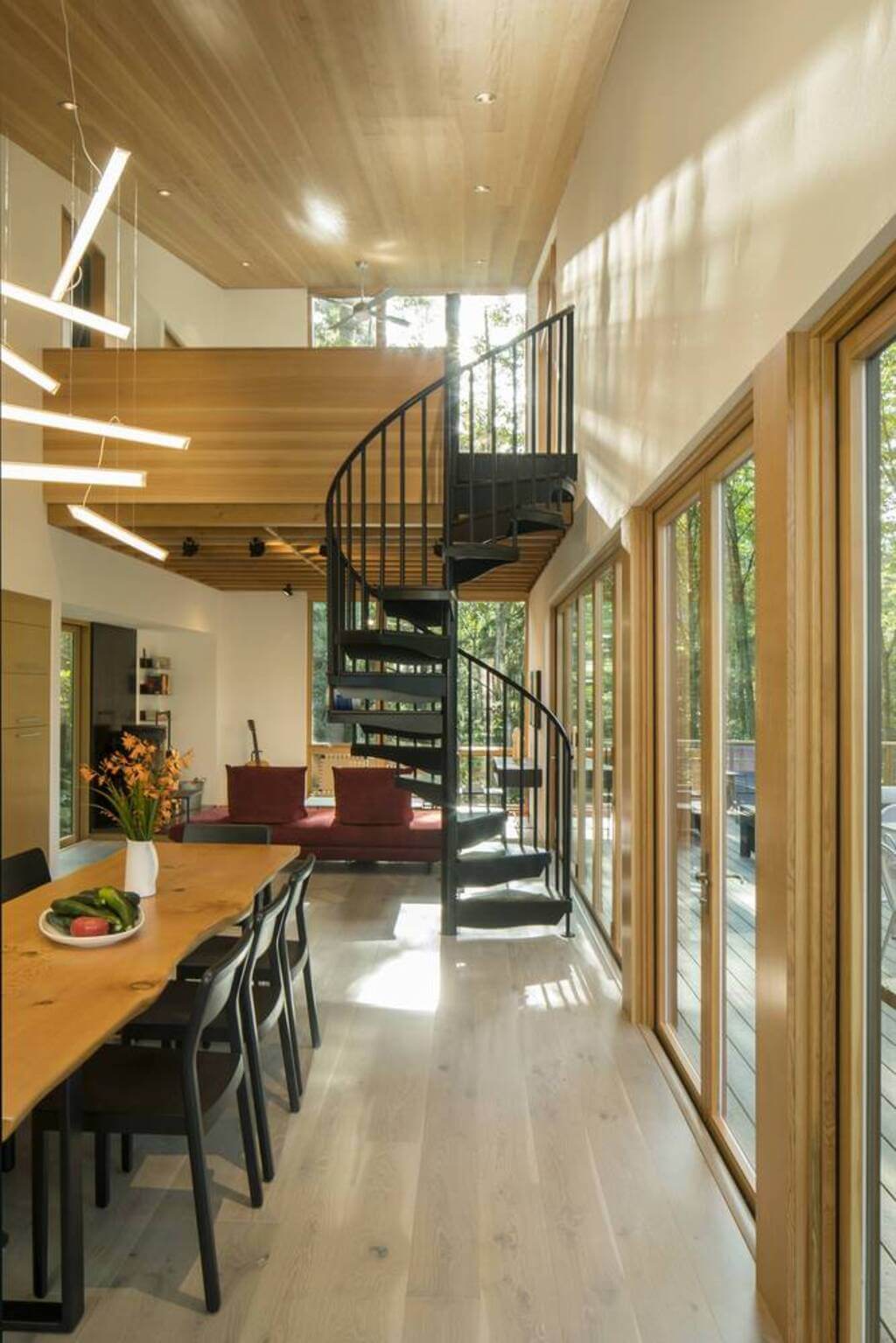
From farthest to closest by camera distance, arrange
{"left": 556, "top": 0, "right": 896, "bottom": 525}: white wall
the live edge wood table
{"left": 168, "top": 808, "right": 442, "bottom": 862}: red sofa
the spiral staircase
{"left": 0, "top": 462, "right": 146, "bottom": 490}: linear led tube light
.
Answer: {"left": 168, "top": 808, "right": 442, "bottom": 862}: red sofa → the spiral staircase → {"left": 0, "top": 462, "right": 146, "bottom": 490}: linear led tube light → the live edge wood table → {"left": 556, "top": 0, "right": 896, "bottom": 525}: white wall

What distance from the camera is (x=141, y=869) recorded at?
3.52 m

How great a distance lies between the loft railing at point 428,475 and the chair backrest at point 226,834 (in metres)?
1.04

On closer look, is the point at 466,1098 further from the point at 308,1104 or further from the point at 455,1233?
the point at 455,1233

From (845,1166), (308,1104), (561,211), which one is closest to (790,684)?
(845,1166)

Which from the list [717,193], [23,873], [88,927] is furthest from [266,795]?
[717,193]

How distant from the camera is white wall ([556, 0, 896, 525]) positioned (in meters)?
1.74

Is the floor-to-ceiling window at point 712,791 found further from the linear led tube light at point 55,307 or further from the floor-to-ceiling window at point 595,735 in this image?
the linear led tube light at point 55,307

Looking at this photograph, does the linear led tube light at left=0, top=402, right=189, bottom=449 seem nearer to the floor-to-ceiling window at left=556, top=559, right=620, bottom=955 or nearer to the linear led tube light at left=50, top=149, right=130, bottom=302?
Result: the linear led tube light at left=50, top=149, right=130, bottom=302

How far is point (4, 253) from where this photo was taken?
577 centimetres

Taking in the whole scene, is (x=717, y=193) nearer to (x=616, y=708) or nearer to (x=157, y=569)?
(x=616, y=708)

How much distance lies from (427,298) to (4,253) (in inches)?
179

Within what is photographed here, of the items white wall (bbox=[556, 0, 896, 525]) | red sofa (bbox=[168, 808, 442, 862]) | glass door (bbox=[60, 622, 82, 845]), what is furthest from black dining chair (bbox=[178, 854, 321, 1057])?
glass door (bbox=[60, 622, 82, 845])

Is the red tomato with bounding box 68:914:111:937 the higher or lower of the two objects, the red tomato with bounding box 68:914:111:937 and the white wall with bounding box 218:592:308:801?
the lower

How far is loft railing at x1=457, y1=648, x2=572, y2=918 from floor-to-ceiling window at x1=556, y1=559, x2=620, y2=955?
163 mm
